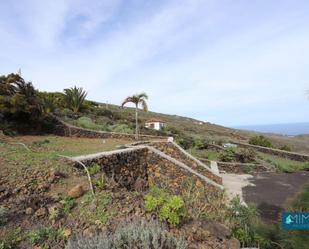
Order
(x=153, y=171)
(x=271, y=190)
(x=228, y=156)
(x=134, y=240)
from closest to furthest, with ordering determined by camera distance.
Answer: (x=134, y=240)
(x=153, y=171)
(x=271, y=190)
(x=228, y=156)

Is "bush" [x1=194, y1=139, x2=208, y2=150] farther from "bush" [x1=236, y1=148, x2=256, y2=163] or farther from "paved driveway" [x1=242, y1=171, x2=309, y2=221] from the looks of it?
"paved driveway" [x1=242, y1=171, x2=309, y2=221]

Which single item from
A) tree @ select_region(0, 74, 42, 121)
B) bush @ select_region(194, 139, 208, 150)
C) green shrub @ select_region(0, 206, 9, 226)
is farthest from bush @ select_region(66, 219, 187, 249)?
bush @ select_region(194, 139, 208, 150)

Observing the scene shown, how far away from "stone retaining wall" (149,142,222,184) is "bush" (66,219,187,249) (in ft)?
24.1

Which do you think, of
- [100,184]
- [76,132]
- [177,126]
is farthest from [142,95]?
[177,126]

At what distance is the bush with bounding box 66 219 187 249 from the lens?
310 centimetres

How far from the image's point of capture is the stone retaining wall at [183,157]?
1078 centimetres

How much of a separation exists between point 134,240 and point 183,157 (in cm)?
794

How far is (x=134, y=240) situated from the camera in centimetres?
324

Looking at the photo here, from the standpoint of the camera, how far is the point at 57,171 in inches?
219

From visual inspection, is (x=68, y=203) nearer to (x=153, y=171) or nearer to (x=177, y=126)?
(x=153, y=171)

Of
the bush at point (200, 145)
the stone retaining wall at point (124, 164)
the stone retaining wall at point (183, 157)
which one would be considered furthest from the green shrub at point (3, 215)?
the bush at point (200, 145)

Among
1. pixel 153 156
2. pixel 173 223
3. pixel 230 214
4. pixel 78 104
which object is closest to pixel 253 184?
pixel 153 156

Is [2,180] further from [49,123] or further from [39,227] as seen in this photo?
[49,123]

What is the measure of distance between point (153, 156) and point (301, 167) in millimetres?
9832
